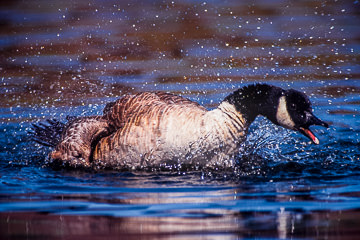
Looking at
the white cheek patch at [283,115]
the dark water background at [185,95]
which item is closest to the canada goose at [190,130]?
the white cheek patch at [283,115]

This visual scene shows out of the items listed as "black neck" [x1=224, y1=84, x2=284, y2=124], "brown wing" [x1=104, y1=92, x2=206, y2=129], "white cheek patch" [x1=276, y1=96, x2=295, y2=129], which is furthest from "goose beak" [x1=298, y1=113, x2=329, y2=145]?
"brown wing" [x1=104, y1=92, x2=206, y2=129]

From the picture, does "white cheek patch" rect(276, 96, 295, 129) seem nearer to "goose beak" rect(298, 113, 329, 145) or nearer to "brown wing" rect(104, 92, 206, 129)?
"goose beak" rect(298, 113, 329, 145)

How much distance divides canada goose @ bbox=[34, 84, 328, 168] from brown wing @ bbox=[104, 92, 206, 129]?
24mm

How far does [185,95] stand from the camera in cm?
1225

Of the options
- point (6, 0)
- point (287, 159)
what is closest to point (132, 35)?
point (6, 0)

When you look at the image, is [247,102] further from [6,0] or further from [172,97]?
[6,0]

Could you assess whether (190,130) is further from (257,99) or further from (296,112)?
(296,112)

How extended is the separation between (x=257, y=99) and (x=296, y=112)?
0.53 m

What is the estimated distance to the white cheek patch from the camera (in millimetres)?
7863

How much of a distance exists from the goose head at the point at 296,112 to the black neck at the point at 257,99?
0.25 feet

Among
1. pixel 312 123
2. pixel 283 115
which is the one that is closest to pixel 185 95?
pixel 283 115

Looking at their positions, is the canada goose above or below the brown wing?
below

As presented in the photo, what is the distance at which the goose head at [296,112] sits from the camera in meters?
7.73

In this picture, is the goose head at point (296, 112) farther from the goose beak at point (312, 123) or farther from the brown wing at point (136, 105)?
the brown wing at point (136, 105)
